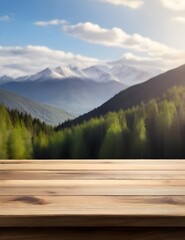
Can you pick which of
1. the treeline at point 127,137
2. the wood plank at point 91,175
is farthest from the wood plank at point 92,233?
the treeline at point 127,137

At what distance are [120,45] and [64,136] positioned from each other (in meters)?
4.52

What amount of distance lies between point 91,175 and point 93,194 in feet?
0.70

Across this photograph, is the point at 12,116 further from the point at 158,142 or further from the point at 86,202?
the point at 86,202

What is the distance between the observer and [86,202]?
88 cm

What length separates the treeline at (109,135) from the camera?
23.0 ft

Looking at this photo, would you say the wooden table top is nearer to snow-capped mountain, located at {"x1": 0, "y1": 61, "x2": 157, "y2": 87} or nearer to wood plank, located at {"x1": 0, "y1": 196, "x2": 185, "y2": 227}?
wood plank, located at {"x1": 0, "y1": 196, "x2": 185, "y2": 227}

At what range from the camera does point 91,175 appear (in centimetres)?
116

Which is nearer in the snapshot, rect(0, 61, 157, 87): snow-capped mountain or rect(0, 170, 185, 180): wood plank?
rect(0, 170, 185, 180): wood plank

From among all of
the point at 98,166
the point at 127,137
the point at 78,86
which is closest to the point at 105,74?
the point at 78,86

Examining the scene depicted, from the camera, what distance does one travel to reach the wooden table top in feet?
2.61

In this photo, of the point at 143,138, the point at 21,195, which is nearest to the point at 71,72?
the point at 143,138

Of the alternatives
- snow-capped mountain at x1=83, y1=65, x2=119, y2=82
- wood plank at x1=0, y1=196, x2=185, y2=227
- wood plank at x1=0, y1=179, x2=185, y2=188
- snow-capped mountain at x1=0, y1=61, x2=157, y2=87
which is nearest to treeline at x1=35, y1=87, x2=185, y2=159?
snow-capped mountain at x1=0, y1=61, x2=157, y2=87

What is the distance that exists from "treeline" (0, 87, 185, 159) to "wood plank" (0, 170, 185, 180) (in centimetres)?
550

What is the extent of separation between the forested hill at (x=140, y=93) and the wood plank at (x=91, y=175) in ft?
21.7
